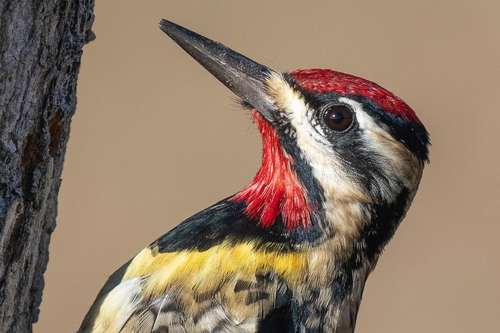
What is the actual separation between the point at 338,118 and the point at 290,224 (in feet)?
1.14

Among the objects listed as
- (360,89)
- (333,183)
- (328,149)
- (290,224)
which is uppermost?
(360,89)

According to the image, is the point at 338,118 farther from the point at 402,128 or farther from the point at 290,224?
the point at 290,224

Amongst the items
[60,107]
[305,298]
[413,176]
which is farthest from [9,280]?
[413,176]

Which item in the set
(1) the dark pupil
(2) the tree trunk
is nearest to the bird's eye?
(1) the dark pupil

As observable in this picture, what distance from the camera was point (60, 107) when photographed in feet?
3.84

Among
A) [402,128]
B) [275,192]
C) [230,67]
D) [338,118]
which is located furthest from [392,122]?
[230,67]

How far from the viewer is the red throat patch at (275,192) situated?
4.67 ft

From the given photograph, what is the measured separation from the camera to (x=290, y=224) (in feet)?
4.65

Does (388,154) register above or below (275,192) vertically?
above

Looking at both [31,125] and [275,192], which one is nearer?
[31,125]

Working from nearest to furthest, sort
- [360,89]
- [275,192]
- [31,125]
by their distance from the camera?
[31,125] < [360,89] < [275,192]

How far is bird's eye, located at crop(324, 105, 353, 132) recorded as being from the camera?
1.39 meters

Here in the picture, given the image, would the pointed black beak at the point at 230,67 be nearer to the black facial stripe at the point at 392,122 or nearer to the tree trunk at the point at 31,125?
the black facial stripe at the point at 392,122

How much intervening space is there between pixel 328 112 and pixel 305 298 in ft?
1.81
